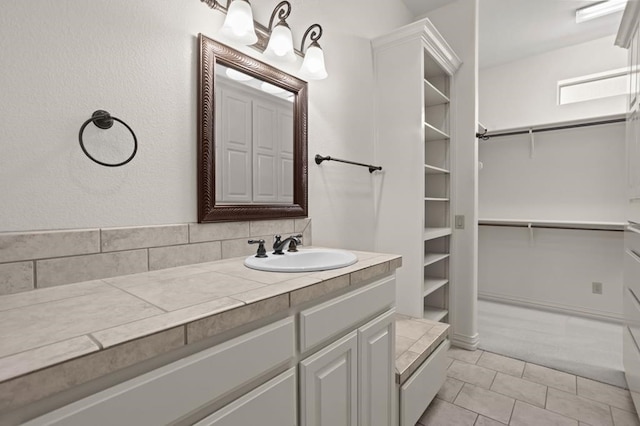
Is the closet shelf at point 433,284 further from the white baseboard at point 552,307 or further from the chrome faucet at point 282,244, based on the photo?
the white baseboard at point 552,307

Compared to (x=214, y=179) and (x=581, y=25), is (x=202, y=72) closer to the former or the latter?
(x=214, y=179)

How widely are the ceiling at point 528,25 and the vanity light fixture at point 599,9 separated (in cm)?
6

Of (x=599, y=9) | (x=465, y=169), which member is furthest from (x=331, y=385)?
(x=599, y=9)

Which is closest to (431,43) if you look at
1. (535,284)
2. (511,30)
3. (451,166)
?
(451,166)

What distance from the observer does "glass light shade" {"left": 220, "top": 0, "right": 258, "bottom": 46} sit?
3.91ft

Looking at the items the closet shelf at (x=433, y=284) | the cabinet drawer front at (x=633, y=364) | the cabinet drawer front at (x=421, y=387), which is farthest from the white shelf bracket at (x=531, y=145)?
the cabinet drawer front at (x=421, y=387)

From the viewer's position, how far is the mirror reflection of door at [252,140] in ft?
4.18

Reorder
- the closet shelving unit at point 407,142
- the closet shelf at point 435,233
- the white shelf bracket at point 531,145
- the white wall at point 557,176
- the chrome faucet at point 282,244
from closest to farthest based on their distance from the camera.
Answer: the chrome faucet at point 282,244 < the closet shelving unit at point 407,142 < the closet shelf at point 435,233 < the white wall at point 557,176 < the white shelf bracket at point 531,145

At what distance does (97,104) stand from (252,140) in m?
0.61

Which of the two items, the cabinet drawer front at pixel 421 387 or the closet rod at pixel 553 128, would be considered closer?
the cabinet drawer front at pixel 421 387

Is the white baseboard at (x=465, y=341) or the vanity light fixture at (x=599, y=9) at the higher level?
the vanity light fixture at (x=599, y=9)

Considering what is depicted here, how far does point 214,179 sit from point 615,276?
395cm

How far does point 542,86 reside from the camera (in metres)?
3.44

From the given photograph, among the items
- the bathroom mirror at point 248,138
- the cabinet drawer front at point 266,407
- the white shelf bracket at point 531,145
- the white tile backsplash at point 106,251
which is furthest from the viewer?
the white shelf bracket at point 531,145
